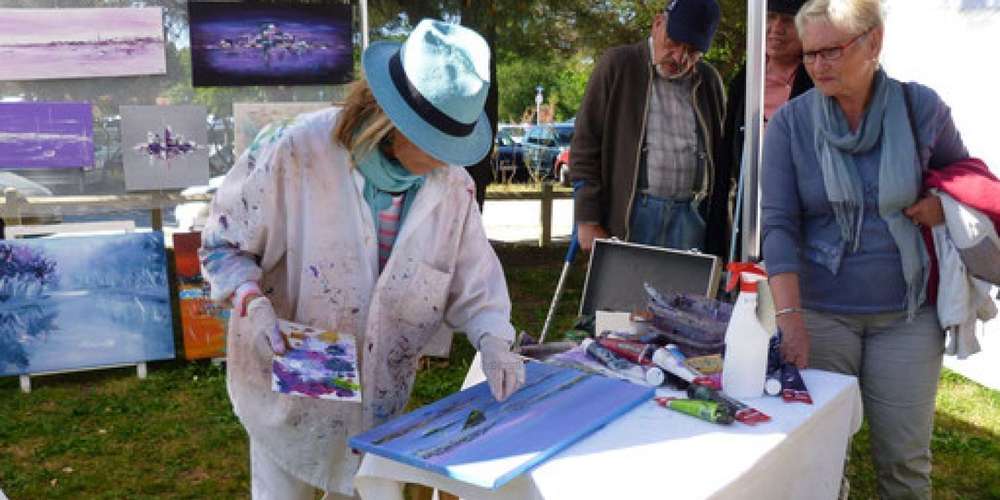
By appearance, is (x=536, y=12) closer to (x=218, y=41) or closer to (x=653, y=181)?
(x=218, y=41)

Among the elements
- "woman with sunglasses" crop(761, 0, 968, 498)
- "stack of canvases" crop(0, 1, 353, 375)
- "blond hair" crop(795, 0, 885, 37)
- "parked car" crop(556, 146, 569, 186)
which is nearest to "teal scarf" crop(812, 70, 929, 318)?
"woman with sunglasses" crop(761, 0, 968, 498)

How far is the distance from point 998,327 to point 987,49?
121 centimetres

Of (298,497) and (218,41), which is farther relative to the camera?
(218,41)

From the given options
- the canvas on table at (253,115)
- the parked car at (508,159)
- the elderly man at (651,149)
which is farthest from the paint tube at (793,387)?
the parked car at (508,159)

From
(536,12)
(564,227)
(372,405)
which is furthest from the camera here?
(564,227)

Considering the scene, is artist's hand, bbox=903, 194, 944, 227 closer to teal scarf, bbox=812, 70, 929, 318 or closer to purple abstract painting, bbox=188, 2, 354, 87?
teal scarf, bbox=812, 70, 929, 318

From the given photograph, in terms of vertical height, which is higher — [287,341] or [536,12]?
[536,12]

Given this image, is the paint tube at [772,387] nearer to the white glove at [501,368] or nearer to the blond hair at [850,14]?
the white glove at [501,368]

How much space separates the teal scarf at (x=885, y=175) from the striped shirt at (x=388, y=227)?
1.05 meters

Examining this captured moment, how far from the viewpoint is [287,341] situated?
171 centimetres

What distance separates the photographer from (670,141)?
3254mm

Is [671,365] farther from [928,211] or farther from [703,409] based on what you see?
[928,211]

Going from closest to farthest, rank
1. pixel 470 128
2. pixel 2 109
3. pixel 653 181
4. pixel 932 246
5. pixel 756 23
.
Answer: pixel 470 128
pixel 932 246
pixel 756 23
pixel 653 181
pixel 2 109

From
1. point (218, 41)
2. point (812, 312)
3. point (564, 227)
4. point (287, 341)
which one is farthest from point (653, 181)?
point (564, 227)
